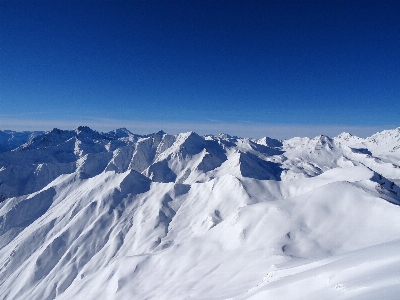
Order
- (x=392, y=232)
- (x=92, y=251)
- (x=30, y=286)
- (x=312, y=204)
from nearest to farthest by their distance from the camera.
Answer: (x=392, y=232) → (x=312, y=204) → (x=30, y=286) → (x=92, y=251)

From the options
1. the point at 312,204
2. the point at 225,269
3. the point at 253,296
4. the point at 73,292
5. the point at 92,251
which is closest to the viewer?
the point at 253,296

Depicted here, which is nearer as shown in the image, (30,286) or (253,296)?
(253,296)

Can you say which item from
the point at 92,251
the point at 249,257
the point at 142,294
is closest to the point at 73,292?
the point at 142,294

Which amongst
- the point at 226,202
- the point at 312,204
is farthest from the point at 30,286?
the point at 312,204

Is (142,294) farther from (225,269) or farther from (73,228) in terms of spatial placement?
(73,228)

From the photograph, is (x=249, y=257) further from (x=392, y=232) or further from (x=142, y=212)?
(x=142, y=212)

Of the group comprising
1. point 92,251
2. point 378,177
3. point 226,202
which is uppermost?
point 378,177

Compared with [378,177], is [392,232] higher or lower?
lower
